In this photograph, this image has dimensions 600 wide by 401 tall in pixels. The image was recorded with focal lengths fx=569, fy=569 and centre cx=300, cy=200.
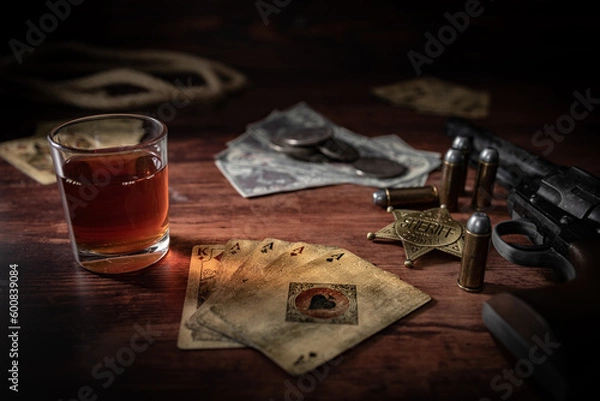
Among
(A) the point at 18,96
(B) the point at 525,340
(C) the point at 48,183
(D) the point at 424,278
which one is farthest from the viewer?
(A) the point at 18,96

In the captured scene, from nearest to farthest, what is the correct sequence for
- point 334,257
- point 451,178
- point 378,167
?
point 334,257, point 451,178, point 378,167

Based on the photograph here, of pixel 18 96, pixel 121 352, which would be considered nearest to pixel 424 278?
pixel 121 352

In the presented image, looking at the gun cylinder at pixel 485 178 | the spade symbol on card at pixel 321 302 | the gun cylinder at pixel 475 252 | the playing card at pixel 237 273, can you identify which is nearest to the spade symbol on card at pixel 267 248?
the playing card at pixel 237 273

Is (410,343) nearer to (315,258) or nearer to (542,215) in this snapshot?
(315,258)

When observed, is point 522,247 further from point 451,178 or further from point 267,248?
point 267,248

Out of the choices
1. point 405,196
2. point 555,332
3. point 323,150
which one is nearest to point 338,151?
point 323,150

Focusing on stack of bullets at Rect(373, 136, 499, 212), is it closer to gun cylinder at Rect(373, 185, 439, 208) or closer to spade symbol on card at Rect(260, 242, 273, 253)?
gun cylinder at Rect(373, 185, 439, 208)
